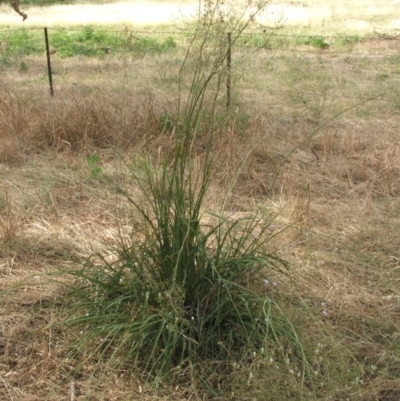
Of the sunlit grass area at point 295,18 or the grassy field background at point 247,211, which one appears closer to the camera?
the grassy field background at point 247,211

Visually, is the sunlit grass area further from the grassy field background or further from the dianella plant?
the dianella plant

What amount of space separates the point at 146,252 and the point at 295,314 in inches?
31.1

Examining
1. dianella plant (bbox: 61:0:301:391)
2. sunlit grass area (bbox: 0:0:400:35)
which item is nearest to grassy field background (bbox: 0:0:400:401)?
dianella plant (bbox: 61:0:301:391)

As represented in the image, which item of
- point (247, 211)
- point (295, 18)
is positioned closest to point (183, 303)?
point (247, 211)

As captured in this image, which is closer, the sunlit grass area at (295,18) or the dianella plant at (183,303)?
the dianella plant at (183,303)

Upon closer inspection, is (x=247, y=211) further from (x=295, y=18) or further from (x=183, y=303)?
(x=295, y=18)

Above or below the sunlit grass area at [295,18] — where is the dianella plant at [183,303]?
below

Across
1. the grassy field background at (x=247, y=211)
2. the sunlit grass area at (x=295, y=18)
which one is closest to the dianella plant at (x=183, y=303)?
the grassy field background at (x=247, y=211)

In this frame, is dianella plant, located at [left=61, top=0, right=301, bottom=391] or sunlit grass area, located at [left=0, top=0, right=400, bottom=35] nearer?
dianella plant, located at [left=61, top=0, right=301, bottom=391]

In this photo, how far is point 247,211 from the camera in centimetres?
414

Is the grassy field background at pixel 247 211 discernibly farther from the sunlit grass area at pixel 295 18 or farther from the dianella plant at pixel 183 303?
the sunlit grass area at pixel 295 18

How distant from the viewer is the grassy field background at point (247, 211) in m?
2.30

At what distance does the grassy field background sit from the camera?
7.56 feet

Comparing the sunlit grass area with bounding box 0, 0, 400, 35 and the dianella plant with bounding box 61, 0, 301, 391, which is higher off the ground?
the sunlit grass area with bounding box 0, 0, 400, 35
